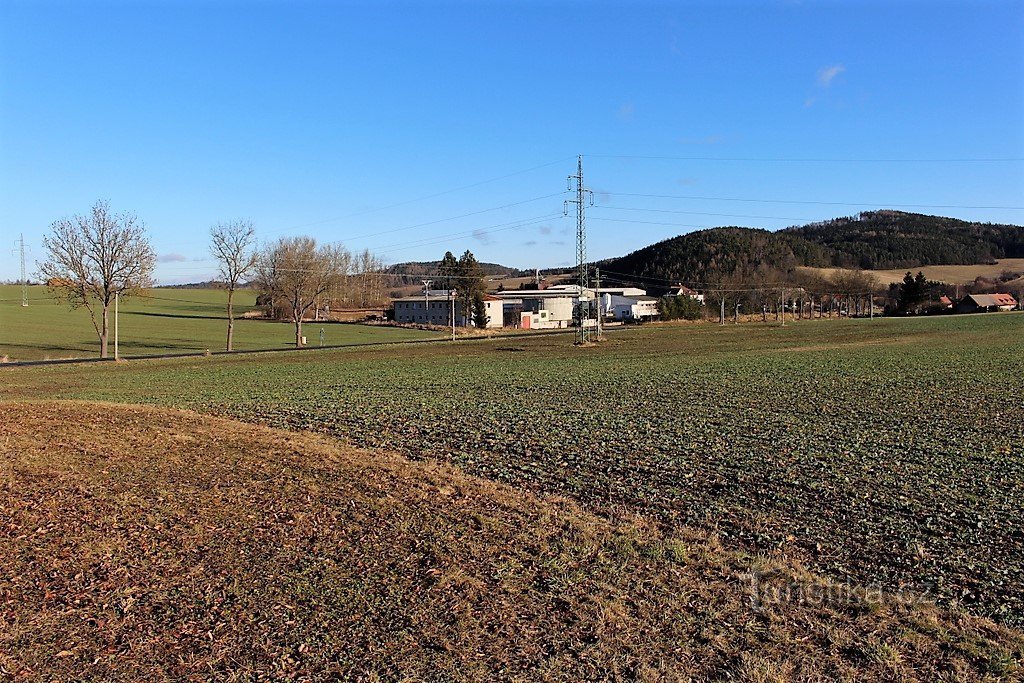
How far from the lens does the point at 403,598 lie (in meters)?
7.34

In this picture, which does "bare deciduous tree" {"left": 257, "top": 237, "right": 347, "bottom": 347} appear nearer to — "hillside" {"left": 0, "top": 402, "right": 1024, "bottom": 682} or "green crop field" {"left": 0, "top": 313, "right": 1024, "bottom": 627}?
"green crop field" {"left": 0, "top": 313, "right": 1024, "bottom": 627}

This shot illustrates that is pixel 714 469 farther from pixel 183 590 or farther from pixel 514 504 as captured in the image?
pixel 183 590

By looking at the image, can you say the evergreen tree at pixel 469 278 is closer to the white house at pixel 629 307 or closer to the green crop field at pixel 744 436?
the white house at pixel 629 307

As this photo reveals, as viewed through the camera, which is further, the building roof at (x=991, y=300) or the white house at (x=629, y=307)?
the building roof at (x=991, y=300)

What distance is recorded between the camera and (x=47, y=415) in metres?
17.1

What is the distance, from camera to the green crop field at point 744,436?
928 centimetres

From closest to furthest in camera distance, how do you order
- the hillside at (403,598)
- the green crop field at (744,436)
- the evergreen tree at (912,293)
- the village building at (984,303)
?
the hillside at (403,598) → the green crop field at (744,436) → the evergreen tree at (912,293) → the village building at (984,303)

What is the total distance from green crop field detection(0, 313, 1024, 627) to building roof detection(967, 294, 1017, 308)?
451ft

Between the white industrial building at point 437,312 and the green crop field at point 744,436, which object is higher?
the white industrial building at point 437,312

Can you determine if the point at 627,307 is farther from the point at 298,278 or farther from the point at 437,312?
the point at 298,278

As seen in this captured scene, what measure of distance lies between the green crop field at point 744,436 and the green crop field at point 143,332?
28.3 meters

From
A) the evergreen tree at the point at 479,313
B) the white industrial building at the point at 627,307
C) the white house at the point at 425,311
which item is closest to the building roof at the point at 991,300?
the white industrial building at the point at 627,307

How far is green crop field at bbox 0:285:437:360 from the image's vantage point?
219 feet

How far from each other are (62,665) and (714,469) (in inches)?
412
